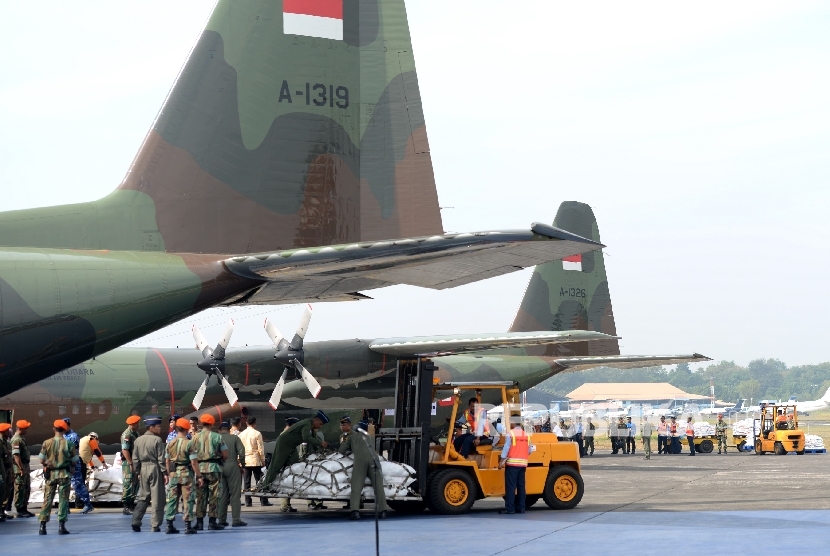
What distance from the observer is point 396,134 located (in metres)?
13.3

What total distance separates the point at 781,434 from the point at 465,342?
21.1 metres

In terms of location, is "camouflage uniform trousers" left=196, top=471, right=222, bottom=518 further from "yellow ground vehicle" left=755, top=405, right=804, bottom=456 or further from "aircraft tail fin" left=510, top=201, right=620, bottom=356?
"yellow ground vehicle" left=755, top=405, right=804, bottom=456

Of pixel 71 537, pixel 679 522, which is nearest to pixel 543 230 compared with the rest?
pixel 679 522

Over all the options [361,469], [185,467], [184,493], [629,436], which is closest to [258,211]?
[185,467]

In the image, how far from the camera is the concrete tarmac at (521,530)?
11.9 metres

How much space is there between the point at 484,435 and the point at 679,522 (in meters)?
3.51

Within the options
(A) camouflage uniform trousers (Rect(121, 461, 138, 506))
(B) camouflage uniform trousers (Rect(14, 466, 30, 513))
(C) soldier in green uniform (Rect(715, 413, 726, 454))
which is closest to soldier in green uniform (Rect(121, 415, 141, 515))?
(A) camouflage uniform trousers (Rect(121, 461, 138, 506))

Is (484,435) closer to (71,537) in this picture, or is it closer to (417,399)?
(417,399)

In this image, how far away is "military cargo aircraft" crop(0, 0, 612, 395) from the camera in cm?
1026

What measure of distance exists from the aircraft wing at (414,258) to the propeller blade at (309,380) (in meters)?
8.16

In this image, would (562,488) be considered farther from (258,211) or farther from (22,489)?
(22,489)

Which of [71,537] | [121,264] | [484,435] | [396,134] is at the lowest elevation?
[71,537]

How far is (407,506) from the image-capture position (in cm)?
1623

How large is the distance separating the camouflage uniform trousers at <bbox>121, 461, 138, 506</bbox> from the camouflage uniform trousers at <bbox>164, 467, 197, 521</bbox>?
2646 mm
